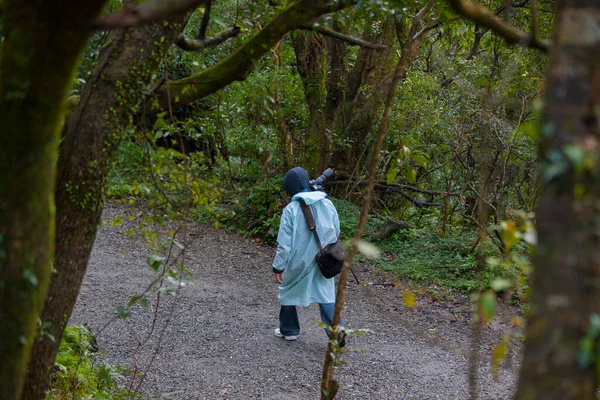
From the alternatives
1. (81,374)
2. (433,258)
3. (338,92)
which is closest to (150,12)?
(81,374)

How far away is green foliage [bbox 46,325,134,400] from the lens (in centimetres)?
473

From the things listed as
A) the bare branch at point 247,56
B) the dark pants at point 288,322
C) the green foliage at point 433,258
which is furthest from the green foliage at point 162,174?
the green foliage at point 433,258

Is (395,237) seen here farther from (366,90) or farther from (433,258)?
(366,90)

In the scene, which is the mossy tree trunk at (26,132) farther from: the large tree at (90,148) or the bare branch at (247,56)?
the bare branch at (247,56)

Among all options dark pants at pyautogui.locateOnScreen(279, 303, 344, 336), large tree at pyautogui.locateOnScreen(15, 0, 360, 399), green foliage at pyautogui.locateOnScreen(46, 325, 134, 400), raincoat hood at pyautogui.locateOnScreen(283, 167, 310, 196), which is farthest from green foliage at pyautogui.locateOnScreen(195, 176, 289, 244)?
large tree at pyautogui.locateOnScreen(15, 0, 360, 399)

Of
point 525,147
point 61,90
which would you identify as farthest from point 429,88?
point 61,90

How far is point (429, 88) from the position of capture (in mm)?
11906

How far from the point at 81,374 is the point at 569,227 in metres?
4.62

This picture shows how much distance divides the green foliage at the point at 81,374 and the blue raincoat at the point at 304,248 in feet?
6.65

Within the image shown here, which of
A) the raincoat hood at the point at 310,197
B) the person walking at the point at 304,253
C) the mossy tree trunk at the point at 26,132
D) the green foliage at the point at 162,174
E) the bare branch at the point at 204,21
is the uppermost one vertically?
the bare branch at the point at 204,21

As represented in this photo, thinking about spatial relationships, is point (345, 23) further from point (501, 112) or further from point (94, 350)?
point (501, 112)

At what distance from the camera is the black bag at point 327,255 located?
6.51 m

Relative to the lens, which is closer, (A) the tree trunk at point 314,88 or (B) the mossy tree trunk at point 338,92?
(B) the mossy tree trunk at point 338,92

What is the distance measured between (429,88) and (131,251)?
21.4ft
